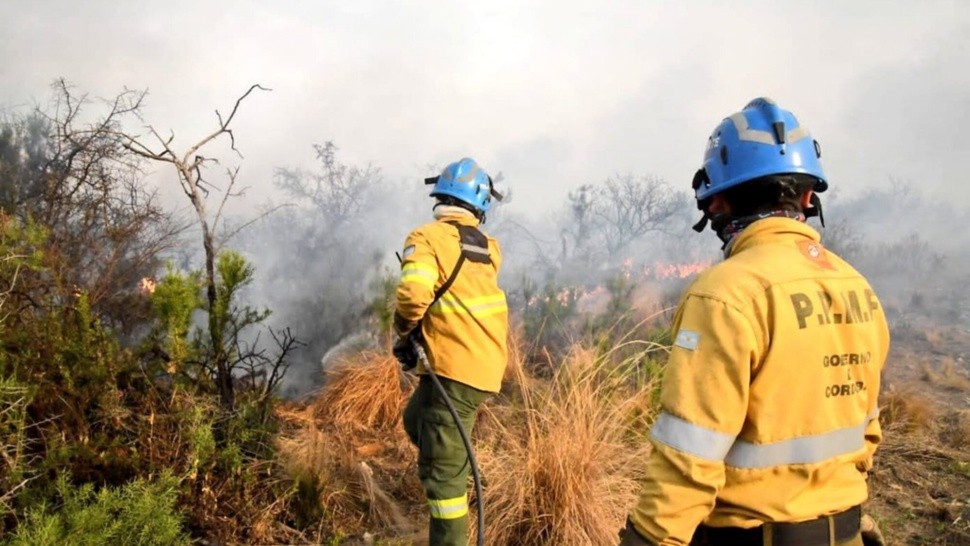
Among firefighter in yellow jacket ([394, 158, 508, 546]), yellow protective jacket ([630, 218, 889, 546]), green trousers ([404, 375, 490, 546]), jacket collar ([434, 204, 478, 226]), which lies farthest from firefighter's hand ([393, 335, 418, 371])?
yellow protective jacket ([630, 218, 889, 546])

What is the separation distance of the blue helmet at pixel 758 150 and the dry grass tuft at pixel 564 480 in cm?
223

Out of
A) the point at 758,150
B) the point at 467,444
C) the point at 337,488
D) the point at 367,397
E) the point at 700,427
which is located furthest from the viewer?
the point at 367,397

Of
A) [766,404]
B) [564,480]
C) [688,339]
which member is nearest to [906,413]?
[564,480]

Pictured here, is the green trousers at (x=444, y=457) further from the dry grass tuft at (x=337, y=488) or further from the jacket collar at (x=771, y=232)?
the jacket collar at (x=771, y=232)

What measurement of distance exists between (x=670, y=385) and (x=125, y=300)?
452 cm

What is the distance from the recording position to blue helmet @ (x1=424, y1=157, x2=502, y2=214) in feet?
12.9

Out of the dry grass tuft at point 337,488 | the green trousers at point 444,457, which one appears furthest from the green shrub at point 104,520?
the green trousers at point 444,457

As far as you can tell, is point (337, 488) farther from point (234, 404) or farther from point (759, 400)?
point (759, 400)

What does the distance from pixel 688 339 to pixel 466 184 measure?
2.62m

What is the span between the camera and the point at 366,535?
3.88 meters

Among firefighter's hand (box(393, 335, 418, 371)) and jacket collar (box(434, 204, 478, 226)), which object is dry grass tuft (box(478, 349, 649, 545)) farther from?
jacket collar (box(434, 204, 478, 226))

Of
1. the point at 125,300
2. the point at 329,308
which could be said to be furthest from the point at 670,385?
the point at 329,308

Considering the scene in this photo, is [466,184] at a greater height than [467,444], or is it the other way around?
[466,184]

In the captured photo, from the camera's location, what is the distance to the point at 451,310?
3.54 meters
